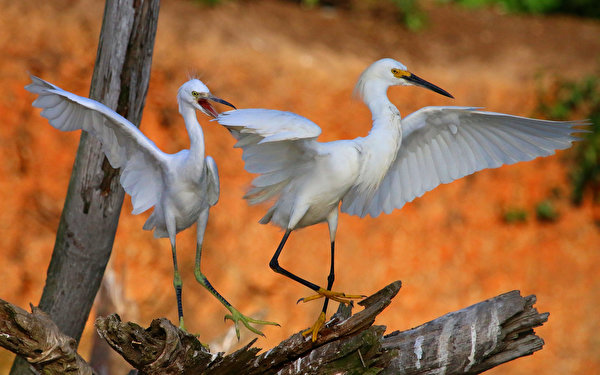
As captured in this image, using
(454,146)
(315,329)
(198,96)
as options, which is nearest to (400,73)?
(454,146)

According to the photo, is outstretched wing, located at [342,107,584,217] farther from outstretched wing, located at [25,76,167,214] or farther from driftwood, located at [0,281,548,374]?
outstretched wing, located at [25,76,167,214]

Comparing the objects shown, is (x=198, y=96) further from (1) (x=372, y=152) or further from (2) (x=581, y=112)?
(2) (x=581, y=112)

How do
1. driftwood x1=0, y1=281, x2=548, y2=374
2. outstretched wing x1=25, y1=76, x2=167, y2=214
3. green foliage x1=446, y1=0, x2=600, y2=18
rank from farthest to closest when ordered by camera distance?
green foliage x1=446, y1=0, x2=600, y2=18 → outstretched wing x1=25, y1=76, x2=167, y2=214 → driftwood x1=0, y1=281, x2=548, y2=374

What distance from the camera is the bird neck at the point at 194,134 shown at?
11.5 feet

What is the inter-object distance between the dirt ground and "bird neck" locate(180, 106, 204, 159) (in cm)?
369

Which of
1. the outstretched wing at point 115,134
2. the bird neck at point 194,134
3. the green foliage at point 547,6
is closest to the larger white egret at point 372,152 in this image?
the bird neck at point 194,134

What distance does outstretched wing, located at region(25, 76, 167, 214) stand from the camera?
11.0ft

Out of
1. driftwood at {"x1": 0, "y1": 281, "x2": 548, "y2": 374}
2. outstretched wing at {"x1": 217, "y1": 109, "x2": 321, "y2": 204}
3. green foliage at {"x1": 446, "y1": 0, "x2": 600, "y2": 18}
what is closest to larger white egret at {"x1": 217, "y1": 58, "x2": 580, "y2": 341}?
outstretched wing at {"x1": 217, "y1": 109, "x2": 321, "y2": 204}

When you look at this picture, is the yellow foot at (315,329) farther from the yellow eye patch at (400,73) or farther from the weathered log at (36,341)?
the yellow eye patch at (400,73)

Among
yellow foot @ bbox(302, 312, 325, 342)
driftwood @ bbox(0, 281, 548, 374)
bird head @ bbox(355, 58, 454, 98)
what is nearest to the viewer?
driftwood @ bbox(0, 281, 548, 374)

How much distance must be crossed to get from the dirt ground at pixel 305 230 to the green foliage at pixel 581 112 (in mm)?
135

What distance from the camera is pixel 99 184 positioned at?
440 centimetres

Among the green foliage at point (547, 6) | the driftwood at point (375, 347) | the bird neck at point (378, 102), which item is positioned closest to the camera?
the driftwood at point (375, 347)

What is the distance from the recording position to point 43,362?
121 inches
